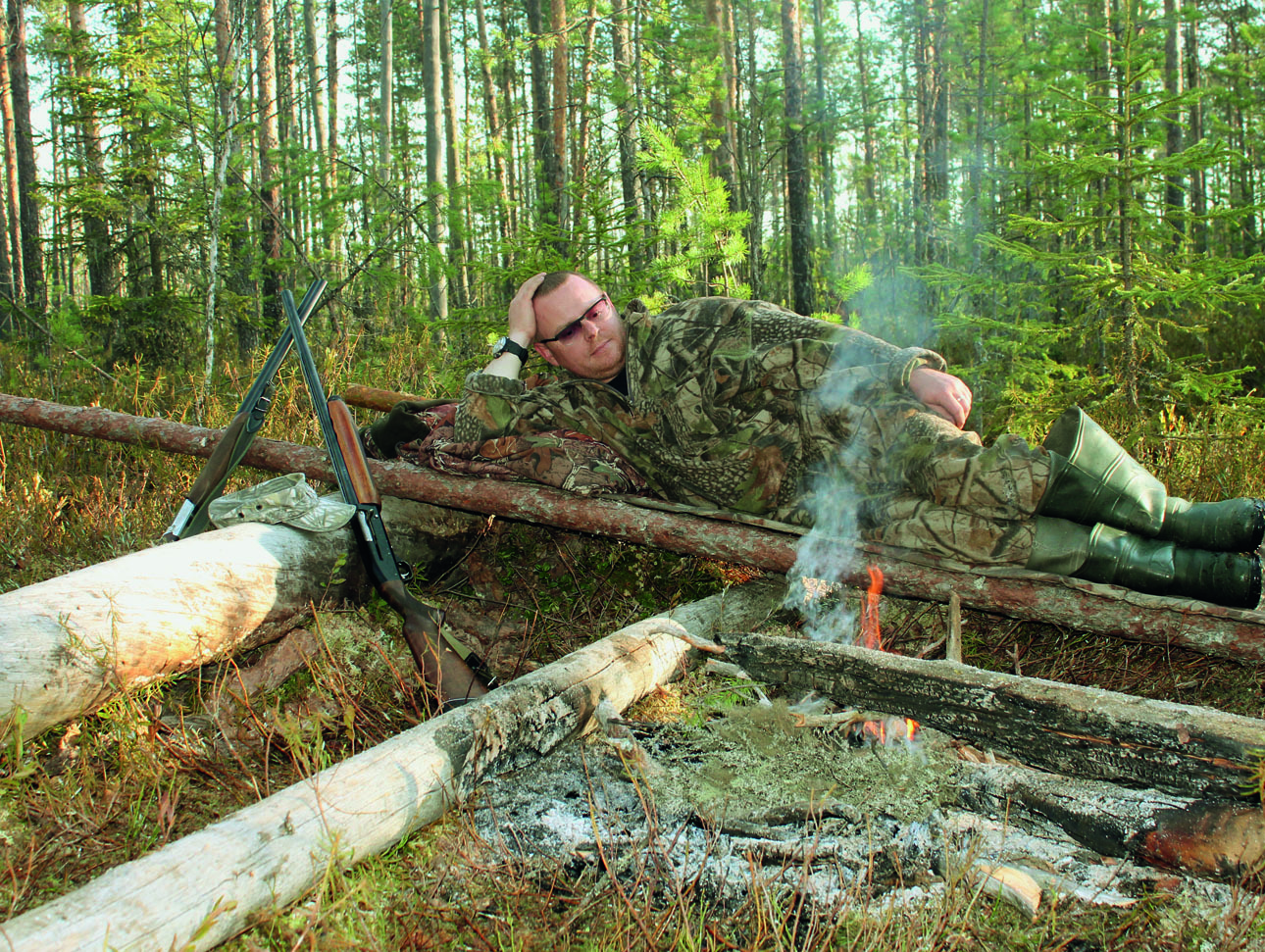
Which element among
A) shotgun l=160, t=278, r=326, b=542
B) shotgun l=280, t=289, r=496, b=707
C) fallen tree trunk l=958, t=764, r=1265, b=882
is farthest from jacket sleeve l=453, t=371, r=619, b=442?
fallen tree trunk l=958, t=764, r=1265, b=882

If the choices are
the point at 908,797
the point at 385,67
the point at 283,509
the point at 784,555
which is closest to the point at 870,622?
the point at 784,555

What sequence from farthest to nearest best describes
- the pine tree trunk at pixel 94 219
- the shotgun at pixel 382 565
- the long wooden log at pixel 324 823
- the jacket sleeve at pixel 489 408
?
the pine tree trunk at pixel 94 219, the jacket sleeve at pixel 489 408, the shotgun at pixel 382 565, the long wooden log at pixel 324 823

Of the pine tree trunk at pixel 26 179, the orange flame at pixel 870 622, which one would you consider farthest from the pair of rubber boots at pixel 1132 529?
the pine tree trunk at pixel 26 179

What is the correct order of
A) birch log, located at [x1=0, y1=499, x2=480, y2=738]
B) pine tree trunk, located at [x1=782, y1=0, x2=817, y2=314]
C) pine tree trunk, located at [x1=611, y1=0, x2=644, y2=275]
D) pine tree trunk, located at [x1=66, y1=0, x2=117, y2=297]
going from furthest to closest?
pine tree trunk, located at [x1=782, y1=0, x2=817, y2=314]
pine tree trunk, located at [x1=66, y1=0, x2=117, y2=297]
pine tree trunk, located at [x1=611, y1=0, x2=644, y2=275]
birch log, located at [x1=0, y1=499, x2=480, y2=738]

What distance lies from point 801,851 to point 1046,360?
5.81m

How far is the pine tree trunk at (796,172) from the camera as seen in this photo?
996 centimetres

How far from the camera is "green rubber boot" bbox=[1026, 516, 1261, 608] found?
286 cm

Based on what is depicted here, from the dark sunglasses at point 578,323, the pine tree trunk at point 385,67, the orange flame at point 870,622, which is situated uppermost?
the pine tree trunk at point 385,67

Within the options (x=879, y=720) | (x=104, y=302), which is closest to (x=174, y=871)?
(x=879, y=720)

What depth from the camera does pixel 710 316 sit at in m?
4.10

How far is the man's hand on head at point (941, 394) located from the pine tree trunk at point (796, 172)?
6.86m

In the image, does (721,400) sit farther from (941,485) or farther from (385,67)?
(385,67)

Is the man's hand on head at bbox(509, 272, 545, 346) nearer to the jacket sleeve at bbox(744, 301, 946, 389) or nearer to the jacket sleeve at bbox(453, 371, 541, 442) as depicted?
the jacket sleeve at bbox(453, 371, 541, 442)

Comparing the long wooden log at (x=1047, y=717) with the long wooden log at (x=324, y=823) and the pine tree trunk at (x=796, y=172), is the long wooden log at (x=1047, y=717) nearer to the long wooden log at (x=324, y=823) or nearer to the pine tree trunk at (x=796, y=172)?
the long wooden log at (x=324, y=823)
